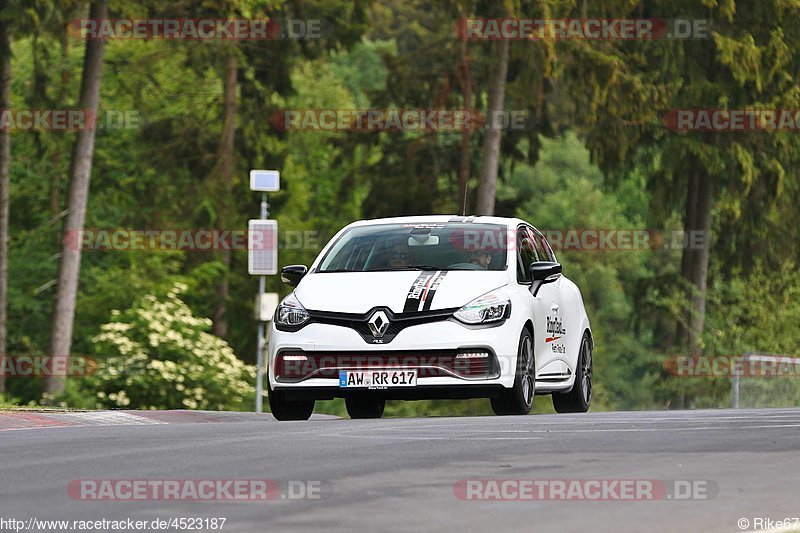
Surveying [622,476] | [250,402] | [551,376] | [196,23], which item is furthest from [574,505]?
[196,23]

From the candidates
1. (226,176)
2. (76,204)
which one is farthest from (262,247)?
(226,176)

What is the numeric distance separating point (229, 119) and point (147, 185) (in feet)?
12.1

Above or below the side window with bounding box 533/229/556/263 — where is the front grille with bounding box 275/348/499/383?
below

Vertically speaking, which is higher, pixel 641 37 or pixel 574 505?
pixel 641 37

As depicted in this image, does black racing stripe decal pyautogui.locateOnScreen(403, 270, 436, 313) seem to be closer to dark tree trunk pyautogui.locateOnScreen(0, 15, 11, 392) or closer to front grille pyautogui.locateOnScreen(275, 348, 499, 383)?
front grille pyautogui.locateOnScreen(275, 348, 499, 383)

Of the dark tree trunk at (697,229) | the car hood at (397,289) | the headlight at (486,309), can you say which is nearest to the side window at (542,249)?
the car hood at (397,289)

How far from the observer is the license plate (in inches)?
609

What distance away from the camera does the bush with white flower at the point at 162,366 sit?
3067cm

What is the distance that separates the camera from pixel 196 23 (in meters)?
42.5

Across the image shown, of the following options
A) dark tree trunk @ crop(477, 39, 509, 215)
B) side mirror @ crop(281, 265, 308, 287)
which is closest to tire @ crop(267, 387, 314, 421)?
side mirror @ crop(281, 265, 308, 287)

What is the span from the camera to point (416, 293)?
615 inches

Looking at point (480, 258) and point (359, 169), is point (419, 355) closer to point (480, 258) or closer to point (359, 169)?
point (480, 258)

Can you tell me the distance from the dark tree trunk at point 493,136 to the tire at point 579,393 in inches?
764

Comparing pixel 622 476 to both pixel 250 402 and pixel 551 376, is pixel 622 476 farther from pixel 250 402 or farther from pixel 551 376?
pixel 250 402
